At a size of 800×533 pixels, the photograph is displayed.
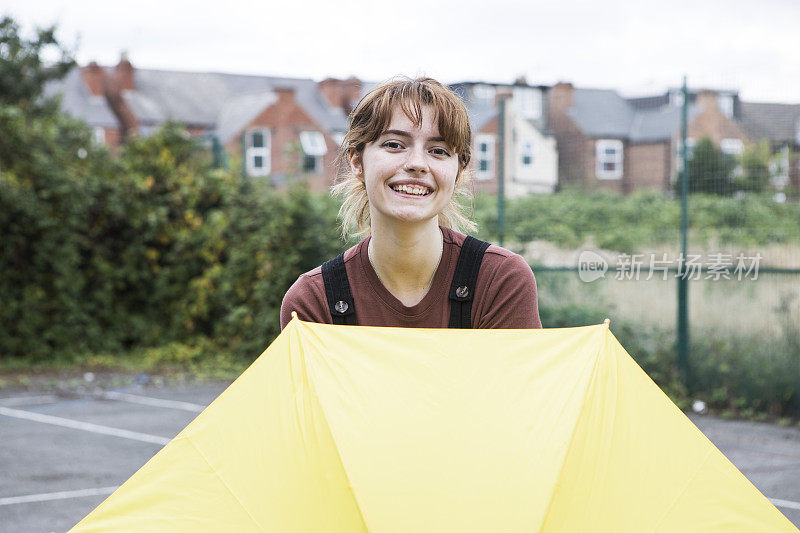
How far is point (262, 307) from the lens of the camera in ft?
44.4

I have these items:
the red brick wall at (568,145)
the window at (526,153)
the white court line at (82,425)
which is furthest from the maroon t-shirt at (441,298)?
the window at (526,153)

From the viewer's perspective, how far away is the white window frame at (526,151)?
11904mm

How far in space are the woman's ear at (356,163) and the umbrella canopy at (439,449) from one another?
629 millimetres

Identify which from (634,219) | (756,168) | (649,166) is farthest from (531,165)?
(756,168)

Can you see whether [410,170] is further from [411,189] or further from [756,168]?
[756,168]

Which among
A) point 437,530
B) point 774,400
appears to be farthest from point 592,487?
point 774,400

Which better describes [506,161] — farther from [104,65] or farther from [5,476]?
[104,65]

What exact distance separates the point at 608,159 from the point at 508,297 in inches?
404

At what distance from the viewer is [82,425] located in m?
10.0

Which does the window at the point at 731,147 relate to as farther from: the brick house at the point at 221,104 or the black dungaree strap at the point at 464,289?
the brick house at the point at 221,104

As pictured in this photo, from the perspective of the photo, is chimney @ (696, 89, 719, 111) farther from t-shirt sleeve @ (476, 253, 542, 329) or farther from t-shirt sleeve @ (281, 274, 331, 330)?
t-shirt sleeve @ (281, 274, 331, 330)

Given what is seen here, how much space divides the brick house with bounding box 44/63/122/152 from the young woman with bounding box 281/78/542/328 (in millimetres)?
50233

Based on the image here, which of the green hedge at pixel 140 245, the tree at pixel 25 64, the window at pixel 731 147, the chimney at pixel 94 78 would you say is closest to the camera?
the window at pixel 731 147

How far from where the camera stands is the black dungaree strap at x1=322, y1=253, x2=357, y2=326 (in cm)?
296
